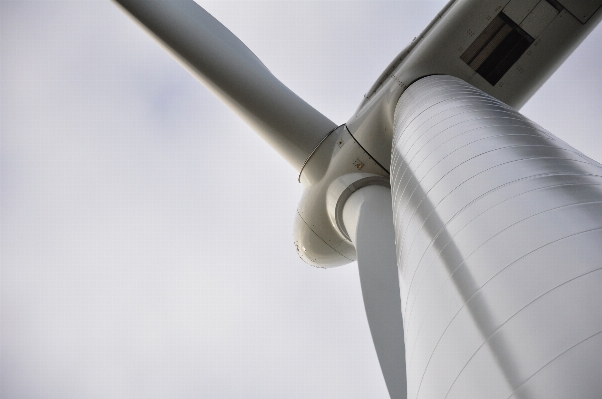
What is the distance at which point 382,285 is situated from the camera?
281 inches

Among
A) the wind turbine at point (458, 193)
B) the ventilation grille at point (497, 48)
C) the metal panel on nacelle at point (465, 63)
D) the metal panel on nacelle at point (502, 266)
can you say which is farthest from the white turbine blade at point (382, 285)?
the ventilation grille at point (497, 48)

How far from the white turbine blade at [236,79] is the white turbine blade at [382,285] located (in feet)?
8.18

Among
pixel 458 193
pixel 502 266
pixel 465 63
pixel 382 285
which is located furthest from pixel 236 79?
pixel 502 266

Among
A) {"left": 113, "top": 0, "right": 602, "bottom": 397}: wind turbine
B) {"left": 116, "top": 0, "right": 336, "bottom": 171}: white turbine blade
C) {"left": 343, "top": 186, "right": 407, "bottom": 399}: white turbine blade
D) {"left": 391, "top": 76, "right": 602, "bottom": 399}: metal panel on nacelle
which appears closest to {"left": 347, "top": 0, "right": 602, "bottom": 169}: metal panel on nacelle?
{"left": 113, "top": 0, "right": 602, "bottom": 397}: wind turbine

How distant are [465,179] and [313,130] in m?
7.00

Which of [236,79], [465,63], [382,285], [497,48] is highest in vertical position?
[236,79]

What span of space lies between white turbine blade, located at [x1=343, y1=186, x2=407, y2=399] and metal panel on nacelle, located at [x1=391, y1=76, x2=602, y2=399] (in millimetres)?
2260

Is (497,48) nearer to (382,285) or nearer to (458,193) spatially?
(382,285)

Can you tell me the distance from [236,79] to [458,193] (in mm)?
7467

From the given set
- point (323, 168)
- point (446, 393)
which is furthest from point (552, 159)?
point (323, 168)

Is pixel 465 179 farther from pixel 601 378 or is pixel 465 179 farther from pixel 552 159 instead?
pixel 601 378

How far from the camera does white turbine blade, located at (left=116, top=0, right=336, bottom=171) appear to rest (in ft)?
33.7

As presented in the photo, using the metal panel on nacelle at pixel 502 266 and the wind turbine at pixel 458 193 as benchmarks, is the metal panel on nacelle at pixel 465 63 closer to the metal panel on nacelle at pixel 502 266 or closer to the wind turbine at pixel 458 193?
the wind turbine at pixel 458 193

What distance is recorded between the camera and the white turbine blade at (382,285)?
244 inches
